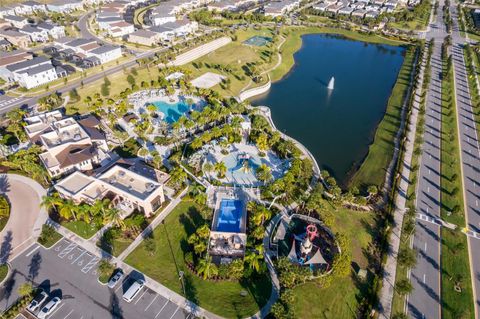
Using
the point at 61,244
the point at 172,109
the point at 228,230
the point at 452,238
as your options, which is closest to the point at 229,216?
the point at 228,230

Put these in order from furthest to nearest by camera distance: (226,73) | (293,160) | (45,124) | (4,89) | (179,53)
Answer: (179,53) < (226,73) < (4,89) < (45,124) < (293,160)

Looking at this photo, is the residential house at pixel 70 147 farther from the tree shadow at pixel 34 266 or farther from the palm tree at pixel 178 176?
the tree shadow at pixel 34 266

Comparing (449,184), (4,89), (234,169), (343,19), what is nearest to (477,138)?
(449,184)

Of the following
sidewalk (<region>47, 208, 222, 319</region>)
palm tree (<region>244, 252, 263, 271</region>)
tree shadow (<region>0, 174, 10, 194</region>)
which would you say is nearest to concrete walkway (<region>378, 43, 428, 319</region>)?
palm tree (<region>244, 252, 263, 271</region>)

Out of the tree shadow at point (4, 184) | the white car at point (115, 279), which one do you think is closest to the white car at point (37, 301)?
the white car at point (115, 279)

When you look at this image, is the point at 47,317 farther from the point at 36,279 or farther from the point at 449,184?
the point at 449,184
